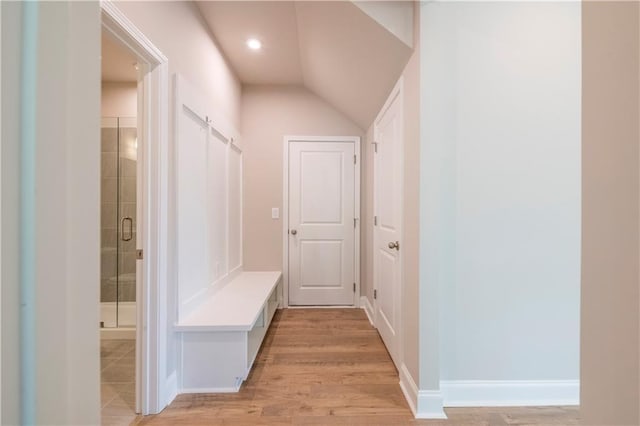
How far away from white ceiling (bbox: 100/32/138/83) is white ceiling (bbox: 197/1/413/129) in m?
0.75

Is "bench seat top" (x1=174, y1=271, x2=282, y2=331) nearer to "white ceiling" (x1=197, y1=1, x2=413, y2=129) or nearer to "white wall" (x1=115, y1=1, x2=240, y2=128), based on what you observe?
"white wall" (x1=115, y1=1, x2=240, y2=128)

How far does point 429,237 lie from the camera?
5.17 ft

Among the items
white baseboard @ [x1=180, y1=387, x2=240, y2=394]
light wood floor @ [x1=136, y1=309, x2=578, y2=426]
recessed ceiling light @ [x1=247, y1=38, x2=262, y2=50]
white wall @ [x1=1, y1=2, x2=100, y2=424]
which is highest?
recessed ceiling light @ [x1=247, y1=38, x2=262, y2=50]

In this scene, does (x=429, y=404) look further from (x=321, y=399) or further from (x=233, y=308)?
Answer: (x=233, y=308)

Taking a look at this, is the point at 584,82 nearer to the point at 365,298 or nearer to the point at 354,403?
the point at 354,403

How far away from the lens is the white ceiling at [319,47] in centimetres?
182

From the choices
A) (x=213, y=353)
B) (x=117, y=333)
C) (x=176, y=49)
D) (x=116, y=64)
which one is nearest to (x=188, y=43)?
(x=176, y=49)

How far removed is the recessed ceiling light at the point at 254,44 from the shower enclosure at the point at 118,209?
1.39m

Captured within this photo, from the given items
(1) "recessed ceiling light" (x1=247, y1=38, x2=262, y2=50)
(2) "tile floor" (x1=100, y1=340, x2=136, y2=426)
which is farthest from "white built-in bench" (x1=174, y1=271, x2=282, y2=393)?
(1) "recessed ceiling light" (x1=247, y1=38, x2=262, y2=50)

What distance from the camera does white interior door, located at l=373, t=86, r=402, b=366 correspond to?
200 centimetres

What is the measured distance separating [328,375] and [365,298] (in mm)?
1414

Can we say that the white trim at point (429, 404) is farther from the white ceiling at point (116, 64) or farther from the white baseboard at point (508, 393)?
the white ceiling at point (116, 64)

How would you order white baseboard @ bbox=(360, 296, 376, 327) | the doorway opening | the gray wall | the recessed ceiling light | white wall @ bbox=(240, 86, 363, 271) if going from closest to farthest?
the gray wall, the recessed ceiling light, the doorway opening, white baseboard @ bbox=(360, 296, 376, 327), white wall @ bbox=(240, 86, 363, 271)

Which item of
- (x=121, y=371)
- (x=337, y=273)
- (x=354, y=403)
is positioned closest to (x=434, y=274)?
(x=354, y=403)
